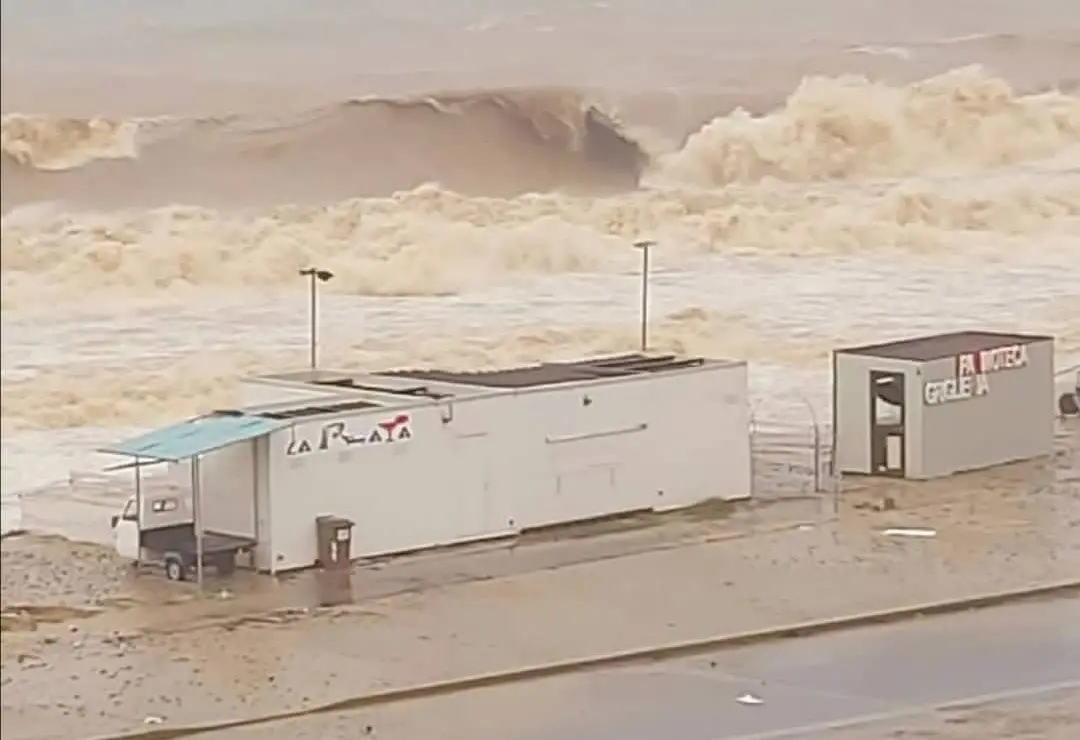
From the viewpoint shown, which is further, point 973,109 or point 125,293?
point 973,109

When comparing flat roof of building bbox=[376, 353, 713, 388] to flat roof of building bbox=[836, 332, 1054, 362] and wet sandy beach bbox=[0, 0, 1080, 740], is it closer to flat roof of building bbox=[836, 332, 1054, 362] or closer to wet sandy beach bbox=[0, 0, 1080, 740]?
wet sandy beach bbox=[0, 0, 1080, 740]

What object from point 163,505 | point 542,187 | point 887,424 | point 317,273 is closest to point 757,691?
point 163,505

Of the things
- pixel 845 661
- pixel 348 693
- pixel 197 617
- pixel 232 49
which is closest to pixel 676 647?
pixel 845 661

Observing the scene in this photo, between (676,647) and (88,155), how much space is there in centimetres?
576

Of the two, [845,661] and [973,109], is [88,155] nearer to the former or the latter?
[973,109]

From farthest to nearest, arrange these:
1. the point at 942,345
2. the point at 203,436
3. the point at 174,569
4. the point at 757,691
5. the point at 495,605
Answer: the point at 942,345, the point at 203,436, the point at 174,569, the point at 495,605, the point at 757,691

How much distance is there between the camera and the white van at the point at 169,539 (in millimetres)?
6570

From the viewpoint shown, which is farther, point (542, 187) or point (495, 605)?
point (542, 187)

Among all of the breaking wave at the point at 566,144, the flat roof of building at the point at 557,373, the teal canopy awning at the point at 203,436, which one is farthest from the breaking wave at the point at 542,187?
the teal canopy awning at the point at 203,436

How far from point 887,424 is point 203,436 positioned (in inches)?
117

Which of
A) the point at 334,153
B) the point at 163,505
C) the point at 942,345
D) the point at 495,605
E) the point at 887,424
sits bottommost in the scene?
the point at 495,605

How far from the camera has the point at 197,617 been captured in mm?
6098

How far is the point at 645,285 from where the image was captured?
35.3ft

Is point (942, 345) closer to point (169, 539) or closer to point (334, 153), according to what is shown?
point (169, 539)
